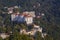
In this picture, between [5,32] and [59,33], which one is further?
[59,33]

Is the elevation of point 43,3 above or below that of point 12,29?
below

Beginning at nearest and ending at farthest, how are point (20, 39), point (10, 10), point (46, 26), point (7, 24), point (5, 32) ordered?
1. point (20, 39)
2. point (5, 32)
3. point (7, 24)
4. point (46, 26)
5. point (10, 10)

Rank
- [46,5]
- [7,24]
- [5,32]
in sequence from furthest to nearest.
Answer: [46,5], [7,24], [5,32]

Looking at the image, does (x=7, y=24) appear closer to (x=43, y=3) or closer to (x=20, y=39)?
(x=20, y=39)

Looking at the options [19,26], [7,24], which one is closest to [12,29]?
[19,26]

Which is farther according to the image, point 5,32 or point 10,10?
point 10,10

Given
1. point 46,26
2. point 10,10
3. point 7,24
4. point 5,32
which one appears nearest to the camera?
point 5,32

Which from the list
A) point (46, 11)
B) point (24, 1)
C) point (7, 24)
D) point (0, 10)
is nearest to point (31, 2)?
point (24, 1)

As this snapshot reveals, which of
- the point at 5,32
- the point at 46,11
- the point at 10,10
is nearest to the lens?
the point at 5,32

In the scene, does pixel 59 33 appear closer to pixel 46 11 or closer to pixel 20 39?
pixel 20 39
